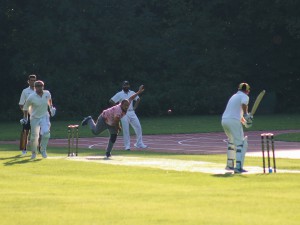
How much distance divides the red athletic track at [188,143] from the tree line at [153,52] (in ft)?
65.7

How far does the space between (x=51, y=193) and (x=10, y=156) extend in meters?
10.3

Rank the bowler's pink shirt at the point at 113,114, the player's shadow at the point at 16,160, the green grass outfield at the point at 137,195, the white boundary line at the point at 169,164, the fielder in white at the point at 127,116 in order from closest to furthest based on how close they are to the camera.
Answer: the green grass outfield at the point at 137,195
the white boundary line at the point at 169,164
the player's shadow at the point at 16,160
the bowler's pink shirt at the point at 113,114
the fielder in white at the point at 127,116

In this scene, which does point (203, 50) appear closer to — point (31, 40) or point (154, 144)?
point (31, 40)

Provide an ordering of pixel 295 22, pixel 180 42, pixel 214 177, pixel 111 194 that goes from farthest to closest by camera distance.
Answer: pixel 180 42 → pixel 295 22 → pixel 214 177 → pixel 111 194

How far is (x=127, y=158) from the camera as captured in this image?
2522cm

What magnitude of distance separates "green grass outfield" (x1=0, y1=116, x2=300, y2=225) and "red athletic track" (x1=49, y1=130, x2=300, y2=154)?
22.2 feet

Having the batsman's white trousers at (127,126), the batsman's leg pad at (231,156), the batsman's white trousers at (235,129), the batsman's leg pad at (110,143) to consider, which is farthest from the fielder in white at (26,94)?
the batsman's white trousers at (235,129)

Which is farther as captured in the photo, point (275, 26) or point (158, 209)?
point (275, 26)

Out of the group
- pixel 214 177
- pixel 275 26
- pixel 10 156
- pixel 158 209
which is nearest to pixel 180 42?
pixel 275 26

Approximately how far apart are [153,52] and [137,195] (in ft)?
153

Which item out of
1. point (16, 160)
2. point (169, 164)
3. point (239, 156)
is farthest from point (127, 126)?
point (239, 156)

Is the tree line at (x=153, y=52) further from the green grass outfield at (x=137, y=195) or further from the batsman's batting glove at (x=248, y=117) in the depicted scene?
the batsman's batting glove at (x=248, y=117)

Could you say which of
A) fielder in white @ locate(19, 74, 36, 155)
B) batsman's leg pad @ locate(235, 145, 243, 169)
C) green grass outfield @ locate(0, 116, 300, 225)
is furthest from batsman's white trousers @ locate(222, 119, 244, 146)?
fielder in white @ locate(19, 74, 36, 155)

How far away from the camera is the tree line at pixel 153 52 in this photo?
58.9 m
